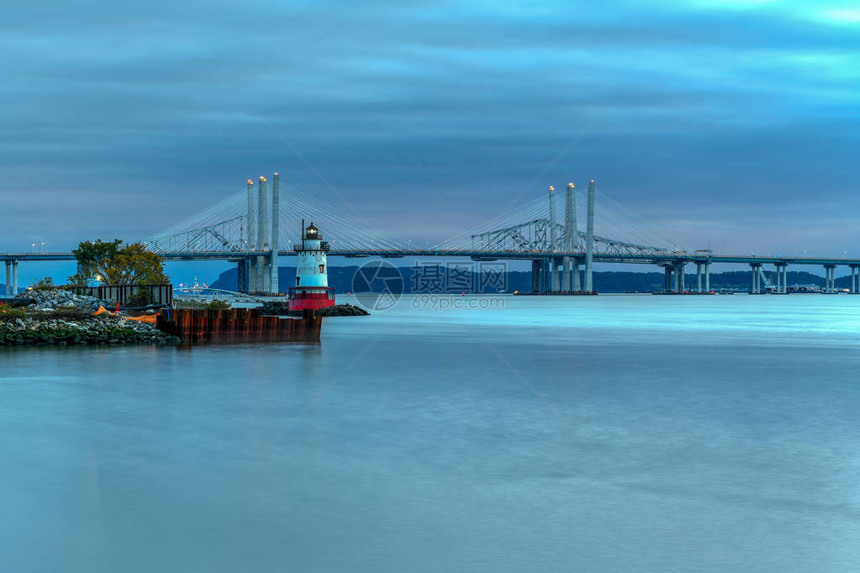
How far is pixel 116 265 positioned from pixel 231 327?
2966cm

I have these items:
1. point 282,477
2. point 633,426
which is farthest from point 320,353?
point 282,477

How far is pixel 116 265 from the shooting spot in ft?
216

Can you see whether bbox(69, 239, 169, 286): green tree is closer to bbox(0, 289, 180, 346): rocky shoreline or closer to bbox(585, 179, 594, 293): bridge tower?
bbox(0, 289, 180, 346): rocky shoreline

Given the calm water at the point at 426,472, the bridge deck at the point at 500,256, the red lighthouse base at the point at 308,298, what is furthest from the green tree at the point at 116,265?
the calm water at the point at 426,472

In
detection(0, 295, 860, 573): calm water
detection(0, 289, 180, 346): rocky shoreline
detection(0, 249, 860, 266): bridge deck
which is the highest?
detection(0, 249, 860, 266): bridge deck

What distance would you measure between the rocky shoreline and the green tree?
25.0 m

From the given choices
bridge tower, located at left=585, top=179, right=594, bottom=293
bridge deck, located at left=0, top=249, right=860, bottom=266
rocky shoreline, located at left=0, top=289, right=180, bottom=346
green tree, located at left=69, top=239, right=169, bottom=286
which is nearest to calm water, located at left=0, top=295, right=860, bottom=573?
rocky shoreline, located at left=0, top=289, right=180, bottom=346

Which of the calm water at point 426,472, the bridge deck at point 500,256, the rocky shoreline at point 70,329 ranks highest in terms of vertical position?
the bridge deck at point 500,256

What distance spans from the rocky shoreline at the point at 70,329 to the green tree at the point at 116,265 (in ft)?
82.1

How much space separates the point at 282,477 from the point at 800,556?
5.92 m

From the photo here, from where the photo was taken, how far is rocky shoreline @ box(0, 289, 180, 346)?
3347 cm

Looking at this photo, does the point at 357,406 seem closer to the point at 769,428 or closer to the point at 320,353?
the point at 769,428

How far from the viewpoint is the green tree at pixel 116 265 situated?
6512 centimetres

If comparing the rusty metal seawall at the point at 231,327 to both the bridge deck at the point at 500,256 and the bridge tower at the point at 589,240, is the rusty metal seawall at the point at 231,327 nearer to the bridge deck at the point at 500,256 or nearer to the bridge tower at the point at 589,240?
the bridge deck at the point at 500,256
